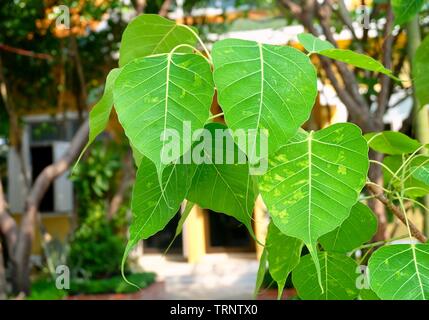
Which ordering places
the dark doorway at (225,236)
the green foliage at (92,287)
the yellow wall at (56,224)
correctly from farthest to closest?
the dark doorway at (225,236) → the yellow wall at (56,224) → the green foliage at (92,287)

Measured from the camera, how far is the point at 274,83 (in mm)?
486

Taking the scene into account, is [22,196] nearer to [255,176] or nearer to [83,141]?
[83,141]

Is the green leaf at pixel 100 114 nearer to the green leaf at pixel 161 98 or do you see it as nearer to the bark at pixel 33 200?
the green leaf at pixel 161 98

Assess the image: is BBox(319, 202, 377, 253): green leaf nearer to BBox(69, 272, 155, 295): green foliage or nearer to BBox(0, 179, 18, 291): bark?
BBox(0, 179, 18, 291): bark

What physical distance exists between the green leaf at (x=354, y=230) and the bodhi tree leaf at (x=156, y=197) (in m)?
0.20

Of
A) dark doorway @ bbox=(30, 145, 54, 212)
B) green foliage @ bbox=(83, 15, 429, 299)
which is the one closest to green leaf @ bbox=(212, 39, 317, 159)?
green foliage @ bbox=(83, 15, 429, 299)

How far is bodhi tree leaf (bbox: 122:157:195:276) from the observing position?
0.54m

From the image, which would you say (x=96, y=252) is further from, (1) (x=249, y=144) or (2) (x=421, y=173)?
(1) (x=249, y=144)

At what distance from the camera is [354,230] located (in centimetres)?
66

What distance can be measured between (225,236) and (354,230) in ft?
19.7

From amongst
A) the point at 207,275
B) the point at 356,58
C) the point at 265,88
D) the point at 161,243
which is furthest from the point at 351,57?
the point at 161,243

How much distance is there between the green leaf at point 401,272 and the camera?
54 cm

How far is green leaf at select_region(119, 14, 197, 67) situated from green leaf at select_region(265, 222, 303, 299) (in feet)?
0.74

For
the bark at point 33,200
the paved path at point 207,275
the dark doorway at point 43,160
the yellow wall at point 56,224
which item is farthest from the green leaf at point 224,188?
the yellow wall at point 56,224
